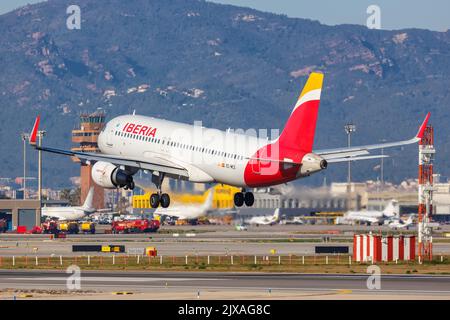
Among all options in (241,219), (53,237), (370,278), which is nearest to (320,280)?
Result: (370,278)

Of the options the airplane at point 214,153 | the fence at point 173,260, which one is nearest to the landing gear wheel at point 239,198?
the airplane at point 214,153

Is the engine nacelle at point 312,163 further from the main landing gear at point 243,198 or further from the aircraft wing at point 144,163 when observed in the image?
the aircraft wing at point 144,163

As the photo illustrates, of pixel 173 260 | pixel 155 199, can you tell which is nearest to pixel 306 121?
pixel 155 199

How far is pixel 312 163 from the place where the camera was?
9800 cm

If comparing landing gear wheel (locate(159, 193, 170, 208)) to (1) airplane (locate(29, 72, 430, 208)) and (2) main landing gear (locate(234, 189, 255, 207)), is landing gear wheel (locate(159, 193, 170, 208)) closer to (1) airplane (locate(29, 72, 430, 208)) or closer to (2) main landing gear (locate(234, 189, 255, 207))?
(1) airplane (locate(29, 72, 430, 208))

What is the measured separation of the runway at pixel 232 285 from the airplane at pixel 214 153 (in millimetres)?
8951

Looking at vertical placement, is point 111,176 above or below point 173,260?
above

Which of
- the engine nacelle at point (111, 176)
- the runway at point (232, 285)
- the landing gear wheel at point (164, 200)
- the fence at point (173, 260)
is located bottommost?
the runway at point (232, 285)

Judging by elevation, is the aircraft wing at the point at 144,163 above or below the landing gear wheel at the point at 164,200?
above

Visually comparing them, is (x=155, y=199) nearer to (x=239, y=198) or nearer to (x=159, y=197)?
(x=159, y=197)

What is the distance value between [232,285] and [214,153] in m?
21.5

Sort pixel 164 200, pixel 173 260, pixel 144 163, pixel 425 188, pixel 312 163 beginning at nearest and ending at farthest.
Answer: pixel 312 163 < pixel 144 163 < pixel 164 200 < pixel 425 188 < pixel 173 260

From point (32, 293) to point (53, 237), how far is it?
96776mm

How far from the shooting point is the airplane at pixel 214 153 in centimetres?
9888
